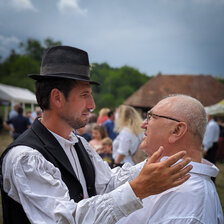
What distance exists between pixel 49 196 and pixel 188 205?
2.47 ft

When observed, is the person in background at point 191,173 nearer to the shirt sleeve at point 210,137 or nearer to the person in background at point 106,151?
the person in background at point 106,151

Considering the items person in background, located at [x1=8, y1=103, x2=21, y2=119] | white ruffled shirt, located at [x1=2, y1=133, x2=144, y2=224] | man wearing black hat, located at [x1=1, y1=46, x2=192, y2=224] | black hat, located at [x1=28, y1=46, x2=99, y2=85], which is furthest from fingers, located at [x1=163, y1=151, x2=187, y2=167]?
person in background, located at [x1=8, y1=103, x2=21, y2=119]

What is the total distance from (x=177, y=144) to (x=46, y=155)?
32.8 inches

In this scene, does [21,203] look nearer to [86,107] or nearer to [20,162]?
[20,162]

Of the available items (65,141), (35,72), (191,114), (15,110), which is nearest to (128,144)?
(65,141)

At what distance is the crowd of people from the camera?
3.97 feet

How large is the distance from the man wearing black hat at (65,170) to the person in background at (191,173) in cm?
21

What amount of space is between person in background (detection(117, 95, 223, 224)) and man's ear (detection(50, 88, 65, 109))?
62 cm

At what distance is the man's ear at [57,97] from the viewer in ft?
5.39

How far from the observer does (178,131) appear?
1.57 metres

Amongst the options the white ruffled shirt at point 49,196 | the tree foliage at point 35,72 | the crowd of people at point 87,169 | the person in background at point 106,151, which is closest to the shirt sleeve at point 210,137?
the person in background at point 106,151

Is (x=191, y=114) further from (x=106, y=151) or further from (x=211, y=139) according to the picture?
(x=211, y=139)

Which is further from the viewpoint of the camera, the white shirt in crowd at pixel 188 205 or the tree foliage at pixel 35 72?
the tree foliage at pixel 35 72

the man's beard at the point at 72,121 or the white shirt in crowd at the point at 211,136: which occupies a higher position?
the man's beard at the point at 72,121
